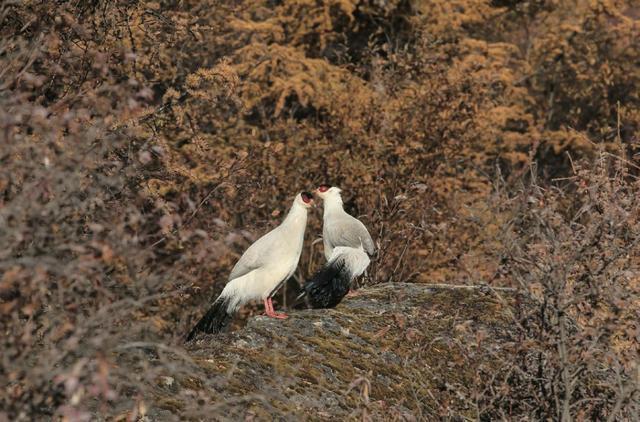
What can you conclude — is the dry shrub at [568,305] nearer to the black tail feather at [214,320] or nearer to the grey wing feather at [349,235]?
the black tail feather at [214,320]

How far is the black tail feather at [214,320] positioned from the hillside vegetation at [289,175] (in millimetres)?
683

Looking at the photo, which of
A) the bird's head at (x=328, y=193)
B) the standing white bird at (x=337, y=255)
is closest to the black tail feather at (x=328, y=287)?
the standing white bird at (x=337, y=255)

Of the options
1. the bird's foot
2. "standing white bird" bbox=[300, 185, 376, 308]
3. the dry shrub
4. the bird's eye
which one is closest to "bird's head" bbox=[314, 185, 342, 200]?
"standing white bird" bbox=[300, 185, 376, 308]

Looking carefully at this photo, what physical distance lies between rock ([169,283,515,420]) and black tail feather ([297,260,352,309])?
830 millimetres

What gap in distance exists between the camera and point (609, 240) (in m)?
6.31

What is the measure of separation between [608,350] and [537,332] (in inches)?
17.9

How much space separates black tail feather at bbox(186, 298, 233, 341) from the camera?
877 centimetres

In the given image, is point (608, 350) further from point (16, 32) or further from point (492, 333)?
point (16, 32)

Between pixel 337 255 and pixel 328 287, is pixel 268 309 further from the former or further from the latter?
pixel 337 255

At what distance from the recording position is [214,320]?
29.4 feet

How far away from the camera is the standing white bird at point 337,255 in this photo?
976 cm

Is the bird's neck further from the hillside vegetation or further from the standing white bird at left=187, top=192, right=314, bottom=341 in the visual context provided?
the standing white bird at left=187, top=192, right=314, bottom=341

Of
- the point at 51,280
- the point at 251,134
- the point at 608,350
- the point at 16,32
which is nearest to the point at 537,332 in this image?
the point at 608,350

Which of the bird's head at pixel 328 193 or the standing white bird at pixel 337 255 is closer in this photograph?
the standing white bird at pixel 337 255
